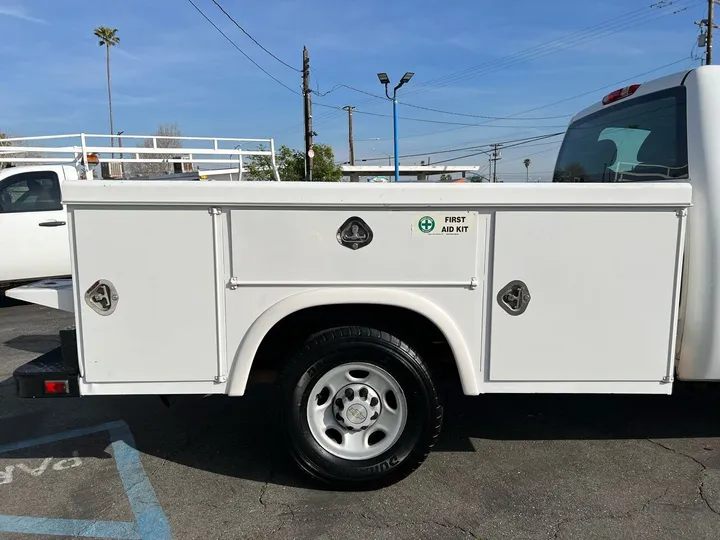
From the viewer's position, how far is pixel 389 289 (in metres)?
2.76

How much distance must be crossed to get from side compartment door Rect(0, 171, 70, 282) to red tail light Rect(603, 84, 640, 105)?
23.2ft

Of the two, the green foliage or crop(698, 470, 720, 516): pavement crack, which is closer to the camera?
crop(698, 470, 720, 516): pavement crack

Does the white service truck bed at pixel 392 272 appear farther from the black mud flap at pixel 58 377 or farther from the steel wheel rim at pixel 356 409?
the steel wheel rim at pixel 356 409

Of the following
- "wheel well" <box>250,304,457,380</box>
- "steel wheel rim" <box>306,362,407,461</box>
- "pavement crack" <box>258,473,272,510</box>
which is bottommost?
"pavement crack" <box>258,473,272,510</box>

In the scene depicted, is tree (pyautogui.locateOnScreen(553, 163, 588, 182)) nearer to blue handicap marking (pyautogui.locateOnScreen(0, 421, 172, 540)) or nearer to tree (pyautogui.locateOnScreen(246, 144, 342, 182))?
blue handicap marking (pyautogui.locateOnScreen(0, 421, 172, 540))

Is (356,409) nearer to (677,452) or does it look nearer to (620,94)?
(677,452)

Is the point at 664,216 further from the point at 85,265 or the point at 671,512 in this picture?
the point at 85,265

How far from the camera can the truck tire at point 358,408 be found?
282 centimetres

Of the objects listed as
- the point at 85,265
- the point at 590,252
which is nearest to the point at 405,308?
the point at 590,252

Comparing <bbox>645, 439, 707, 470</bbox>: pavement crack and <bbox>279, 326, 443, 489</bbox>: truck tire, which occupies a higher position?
<bbox>279, 326, 443, 489</bbox>: truck tire

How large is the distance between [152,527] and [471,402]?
96.8 inches

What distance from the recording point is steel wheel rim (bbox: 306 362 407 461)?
2.90 m

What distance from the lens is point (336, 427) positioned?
300 centimetres

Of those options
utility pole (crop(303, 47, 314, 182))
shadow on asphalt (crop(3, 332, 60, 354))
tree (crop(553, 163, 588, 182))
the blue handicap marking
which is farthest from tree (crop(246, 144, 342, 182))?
the blue handicap marking
